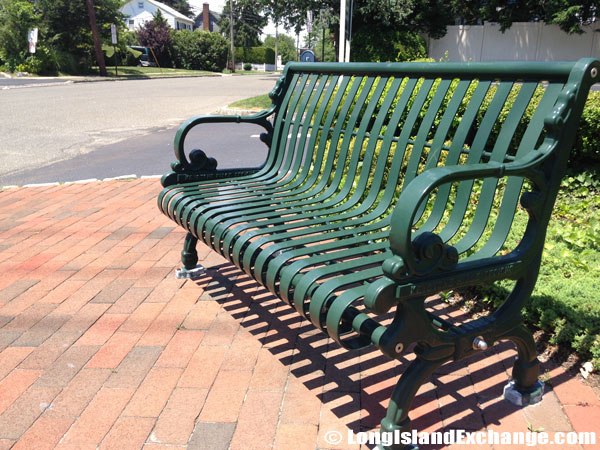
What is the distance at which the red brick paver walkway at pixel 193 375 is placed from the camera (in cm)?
202

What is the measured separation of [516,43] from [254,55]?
144 feet

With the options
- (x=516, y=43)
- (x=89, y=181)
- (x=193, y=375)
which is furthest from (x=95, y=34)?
(x=193, y=375)

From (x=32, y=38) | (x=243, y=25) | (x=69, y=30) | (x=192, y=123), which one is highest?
(x=243, y=25)

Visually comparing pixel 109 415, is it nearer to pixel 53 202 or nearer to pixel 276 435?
pixel 276 435

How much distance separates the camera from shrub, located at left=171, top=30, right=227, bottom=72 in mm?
45469

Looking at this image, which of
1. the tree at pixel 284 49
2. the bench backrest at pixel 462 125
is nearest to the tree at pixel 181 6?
the tree at pixel 284 49

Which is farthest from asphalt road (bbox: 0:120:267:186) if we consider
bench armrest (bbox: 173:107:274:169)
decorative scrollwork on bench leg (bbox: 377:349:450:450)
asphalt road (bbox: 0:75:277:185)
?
decorative scrollwork on bench leg (bbox: 377:349:450:450)

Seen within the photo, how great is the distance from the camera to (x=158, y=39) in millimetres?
45469

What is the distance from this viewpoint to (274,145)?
3496 millimetres

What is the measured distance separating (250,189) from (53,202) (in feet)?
9.49

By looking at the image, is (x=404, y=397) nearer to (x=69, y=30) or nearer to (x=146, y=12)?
(x=69, y=30)

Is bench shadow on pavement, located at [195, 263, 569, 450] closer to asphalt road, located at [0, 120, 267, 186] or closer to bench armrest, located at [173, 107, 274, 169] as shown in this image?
bench armrest, located at [173, 107, 274, 169]

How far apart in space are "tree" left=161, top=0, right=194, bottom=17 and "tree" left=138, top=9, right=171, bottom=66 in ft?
135

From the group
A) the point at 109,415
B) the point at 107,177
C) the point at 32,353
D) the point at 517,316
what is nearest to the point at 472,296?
the point at 517,316
